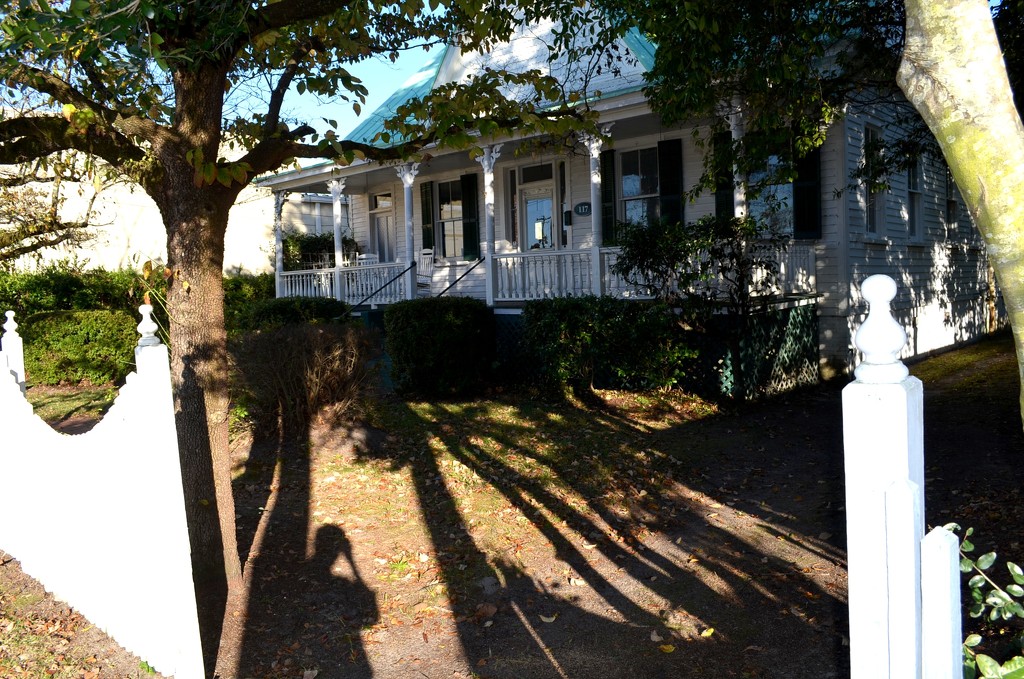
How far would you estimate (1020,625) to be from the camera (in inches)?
149

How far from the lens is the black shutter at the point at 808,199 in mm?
12711

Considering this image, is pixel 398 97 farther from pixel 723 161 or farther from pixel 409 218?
pixel 723 161

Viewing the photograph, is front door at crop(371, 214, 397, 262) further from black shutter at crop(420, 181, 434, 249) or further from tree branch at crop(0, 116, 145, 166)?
tree branch at crop(0, 116, 145, 166)

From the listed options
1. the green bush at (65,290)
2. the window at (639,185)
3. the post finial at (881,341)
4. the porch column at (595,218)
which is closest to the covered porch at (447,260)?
the porch column at (595,218)

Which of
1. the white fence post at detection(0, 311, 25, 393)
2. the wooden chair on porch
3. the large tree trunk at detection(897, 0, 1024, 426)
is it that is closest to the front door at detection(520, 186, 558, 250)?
the wooden chair on porch

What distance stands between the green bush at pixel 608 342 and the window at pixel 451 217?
20.8 ft

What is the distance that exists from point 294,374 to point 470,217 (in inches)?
396

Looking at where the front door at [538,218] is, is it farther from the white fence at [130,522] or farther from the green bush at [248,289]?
the white fence at [130,522]

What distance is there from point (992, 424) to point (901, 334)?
8.76 metres

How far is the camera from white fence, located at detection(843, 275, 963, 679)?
179 centimetres

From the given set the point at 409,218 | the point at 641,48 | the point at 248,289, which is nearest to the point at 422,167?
the point at 409,218

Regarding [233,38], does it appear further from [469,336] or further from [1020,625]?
[469,336]

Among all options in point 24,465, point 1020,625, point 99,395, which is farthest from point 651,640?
point 99,395

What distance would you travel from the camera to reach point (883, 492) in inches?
72.1
